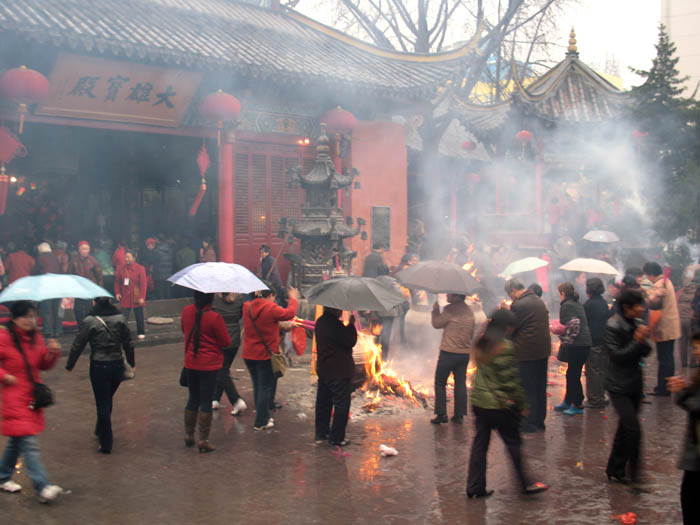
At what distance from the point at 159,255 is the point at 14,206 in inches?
160

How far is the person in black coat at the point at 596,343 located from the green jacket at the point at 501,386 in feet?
9.34

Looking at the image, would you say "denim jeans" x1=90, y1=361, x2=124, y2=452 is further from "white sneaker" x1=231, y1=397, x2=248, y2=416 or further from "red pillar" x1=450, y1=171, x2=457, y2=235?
"red pillar" x1=450, y1=171, x2=457, y2=235

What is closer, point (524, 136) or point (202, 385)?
point (202, 385)

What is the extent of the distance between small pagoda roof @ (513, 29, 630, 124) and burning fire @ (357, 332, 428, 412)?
16.5 metres

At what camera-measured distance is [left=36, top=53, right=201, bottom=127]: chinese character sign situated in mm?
12117

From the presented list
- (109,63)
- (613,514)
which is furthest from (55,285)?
(109,63)

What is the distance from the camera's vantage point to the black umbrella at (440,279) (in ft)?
22.7

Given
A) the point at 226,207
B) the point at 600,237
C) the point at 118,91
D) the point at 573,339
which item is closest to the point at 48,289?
the point at 573,339

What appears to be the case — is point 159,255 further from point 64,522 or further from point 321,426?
point 64,522

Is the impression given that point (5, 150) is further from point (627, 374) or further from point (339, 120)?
point (627, 374)

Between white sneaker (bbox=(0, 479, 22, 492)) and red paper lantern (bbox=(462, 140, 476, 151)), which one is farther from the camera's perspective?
red paper lantern (bbox=(462, 140, 476, 151))

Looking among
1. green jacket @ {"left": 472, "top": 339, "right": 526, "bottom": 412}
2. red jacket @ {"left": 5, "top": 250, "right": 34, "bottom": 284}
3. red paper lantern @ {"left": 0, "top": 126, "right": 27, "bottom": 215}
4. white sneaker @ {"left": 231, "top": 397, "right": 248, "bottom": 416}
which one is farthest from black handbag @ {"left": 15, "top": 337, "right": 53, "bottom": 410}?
red paper lantern @ {"left": 0, "top": 126, "right": 27, "bottom": 215}

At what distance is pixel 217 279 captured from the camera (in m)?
6.27

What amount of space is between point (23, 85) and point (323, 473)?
8350mm
